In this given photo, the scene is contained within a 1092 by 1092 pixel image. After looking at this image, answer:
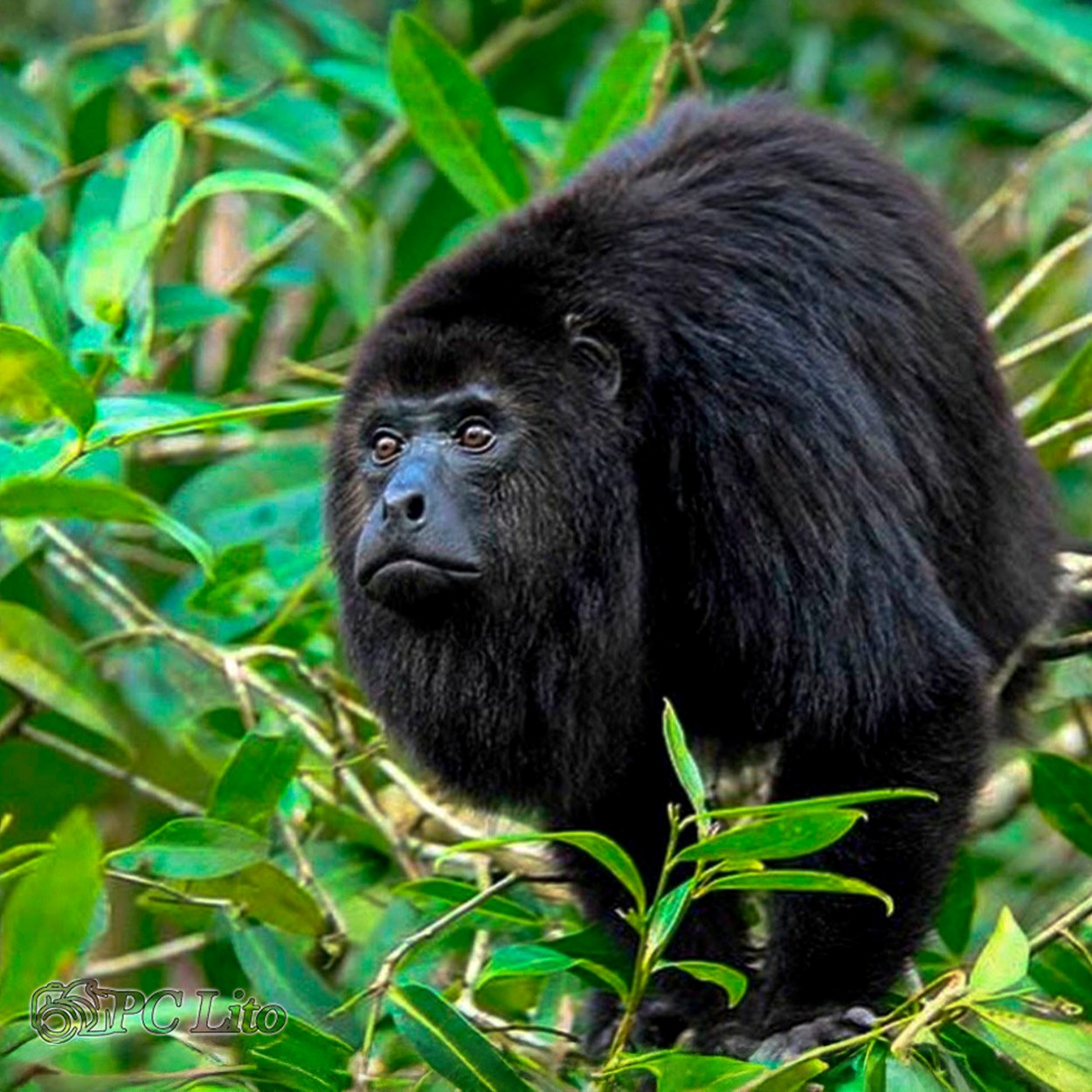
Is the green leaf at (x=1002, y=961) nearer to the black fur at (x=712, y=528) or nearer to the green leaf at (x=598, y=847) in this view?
the green leaf at (x=598, y=847)

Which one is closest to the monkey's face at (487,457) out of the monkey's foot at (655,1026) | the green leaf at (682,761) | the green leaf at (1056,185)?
the monkey's foot at (655,1026)

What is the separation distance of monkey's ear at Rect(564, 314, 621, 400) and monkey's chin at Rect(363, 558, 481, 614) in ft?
1.16

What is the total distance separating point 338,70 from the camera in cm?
480

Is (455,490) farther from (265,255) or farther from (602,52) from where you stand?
(602,52)

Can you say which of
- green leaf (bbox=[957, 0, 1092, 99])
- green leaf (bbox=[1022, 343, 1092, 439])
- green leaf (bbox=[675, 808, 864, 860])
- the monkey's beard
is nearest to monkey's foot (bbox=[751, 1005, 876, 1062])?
the monkey's beard

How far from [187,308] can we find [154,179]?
62 cm

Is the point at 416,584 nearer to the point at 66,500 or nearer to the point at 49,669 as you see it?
the point at 66,500

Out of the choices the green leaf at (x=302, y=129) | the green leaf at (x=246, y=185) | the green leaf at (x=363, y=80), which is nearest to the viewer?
the green leaf at (x=246, y=185)

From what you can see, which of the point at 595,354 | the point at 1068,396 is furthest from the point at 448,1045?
the point at 1068,396

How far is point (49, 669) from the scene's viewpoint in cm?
373

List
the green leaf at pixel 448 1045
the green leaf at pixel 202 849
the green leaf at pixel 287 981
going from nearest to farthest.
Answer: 1. the green leaf at pixel 448 1045
2. the green leaf at pixel 202 849
3. the green leaf at pixel 287 981

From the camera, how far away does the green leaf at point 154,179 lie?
3516mm

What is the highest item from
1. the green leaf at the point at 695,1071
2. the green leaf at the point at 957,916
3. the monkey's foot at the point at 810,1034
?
the green leaf at the point at 695,1071

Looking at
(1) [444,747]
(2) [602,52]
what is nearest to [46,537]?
(1) [444,747]
